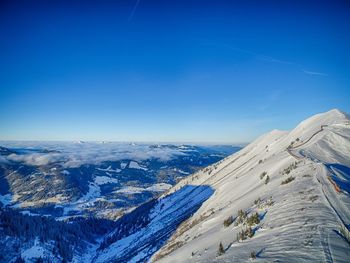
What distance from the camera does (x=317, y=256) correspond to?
43.7 feet

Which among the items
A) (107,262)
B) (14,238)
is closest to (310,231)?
(107,262)

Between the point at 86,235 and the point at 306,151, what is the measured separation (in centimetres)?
16131

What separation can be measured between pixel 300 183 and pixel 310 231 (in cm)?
1341

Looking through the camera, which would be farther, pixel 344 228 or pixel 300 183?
pixel 300 183

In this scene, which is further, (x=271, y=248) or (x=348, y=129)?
(x=348, y=129)

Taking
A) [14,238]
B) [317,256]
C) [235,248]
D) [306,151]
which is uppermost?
[306,151]

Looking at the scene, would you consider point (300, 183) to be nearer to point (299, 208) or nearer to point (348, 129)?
point (299, 208)

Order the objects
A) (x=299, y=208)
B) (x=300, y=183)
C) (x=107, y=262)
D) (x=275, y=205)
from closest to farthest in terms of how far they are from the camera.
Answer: (x=299, y=208)
(x=275, y=205)
(x=300, y=183)
(x=107, y=262)

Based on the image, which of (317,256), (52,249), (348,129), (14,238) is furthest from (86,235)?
(317,256)

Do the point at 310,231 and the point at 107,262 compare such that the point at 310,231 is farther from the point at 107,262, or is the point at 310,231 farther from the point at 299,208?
the point at 107,262

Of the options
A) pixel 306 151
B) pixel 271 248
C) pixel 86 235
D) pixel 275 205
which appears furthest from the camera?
pixel 86 235

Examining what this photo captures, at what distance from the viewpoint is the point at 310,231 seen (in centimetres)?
1628

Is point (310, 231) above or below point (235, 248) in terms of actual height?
above

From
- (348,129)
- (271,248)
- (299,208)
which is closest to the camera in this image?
(271,248)
